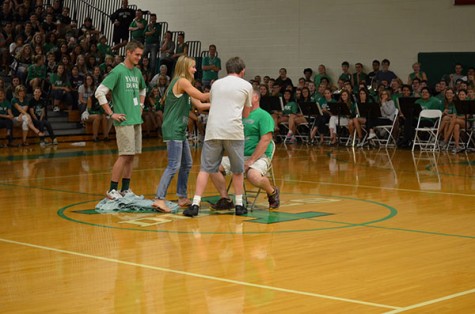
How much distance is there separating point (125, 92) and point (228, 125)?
1661 millimetres

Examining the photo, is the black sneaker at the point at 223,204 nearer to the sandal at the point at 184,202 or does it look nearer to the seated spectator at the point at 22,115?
the sandal at the point at 184,202

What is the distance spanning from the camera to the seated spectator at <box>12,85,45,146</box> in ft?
70.1

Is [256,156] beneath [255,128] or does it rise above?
beneath

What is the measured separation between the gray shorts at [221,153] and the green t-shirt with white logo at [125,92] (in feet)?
4.31

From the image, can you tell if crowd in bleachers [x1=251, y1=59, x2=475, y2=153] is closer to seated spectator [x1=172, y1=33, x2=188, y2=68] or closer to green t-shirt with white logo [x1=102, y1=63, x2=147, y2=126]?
seated spectator [x1=172, y1=33, x2=188, y2=68]

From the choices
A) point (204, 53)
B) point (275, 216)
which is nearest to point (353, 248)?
point (275, 216)

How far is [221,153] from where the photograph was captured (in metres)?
9.67

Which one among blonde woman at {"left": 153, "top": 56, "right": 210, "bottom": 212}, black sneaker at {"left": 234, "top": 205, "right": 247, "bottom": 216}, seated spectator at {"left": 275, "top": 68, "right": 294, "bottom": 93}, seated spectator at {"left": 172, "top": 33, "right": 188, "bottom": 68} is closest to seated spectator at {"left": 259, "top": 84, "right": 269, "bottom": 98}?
seated spectator at {"left": 275, "top": 68, "right": 294, "bottom": 93}

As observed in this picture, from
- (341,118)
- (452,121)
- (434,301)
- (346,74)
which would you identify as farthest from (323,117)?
(434,301)

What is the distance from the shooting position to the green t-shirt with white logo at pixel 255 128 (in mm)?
10008

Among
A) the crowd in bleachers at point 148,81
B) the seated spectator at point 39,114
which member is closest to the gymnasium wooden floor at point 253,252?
the crowd in bleachers at point 148,81

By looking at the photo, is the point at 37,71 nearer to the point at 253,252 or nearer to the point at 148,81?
the point at 148,81

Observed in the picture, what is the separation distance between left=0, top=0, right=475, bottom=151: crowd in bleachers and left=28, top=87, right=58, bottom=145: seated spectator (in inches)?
1.4

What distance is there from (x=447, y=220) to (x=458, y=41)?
1412 centimetres
